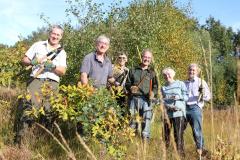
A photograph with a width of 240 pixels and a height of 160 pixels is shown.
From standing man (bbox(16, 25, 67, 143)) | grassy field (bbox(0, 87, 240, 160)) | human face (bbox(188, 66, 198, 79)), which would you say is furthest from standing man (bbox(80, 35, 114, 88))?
human face (bbox(188, 66, 198, 79))

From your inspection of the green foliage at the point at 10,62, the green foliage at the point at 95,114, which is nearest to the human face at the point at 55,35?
the green foliage at the point at 95,114

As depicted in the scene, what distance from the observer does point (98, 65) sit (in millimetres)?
6980

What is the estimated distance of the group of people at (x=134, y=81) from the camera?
6.63m

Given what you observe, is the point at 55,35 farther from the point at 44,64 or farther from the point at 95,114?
the point at 95,114

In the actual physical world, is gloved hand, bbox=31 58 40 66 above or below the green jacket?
above

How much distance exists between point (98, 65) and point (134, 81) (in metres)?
0.97

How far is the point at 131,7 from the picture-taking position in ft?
59.6

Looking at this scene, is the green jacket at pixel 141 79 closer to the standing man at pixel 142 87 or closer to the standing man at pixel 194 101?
the standing man at pixel 142 87

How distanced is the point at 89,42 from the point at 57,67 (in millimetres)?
8218

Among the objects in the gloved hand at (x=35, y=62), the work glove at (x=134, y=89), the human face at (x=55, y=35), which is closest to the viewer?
the gloved hand at (x=35, y=62)

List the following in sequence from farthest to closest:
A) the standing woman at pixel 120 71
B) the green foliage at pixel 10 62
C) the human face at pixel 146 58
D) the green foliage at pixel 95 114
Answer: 1. the green foliage at pixel 10 62
2. the standing woman at pixel 120 71
3. the human face at pixel 146 58
4. the green foliage at pixel 95 114

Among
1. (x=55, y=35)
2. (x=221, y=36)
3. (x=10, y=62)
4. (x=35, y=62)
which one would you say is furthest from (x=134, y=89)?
(x=221, y=36)

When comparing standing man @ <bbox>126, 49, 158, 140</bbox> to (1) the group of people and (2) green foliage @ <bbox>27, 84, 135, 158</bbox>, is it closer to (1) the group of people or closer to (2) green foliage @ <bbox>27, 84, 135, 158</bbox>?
(1) the group of people

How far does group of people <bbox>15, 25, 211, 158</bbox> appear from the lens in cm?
663
